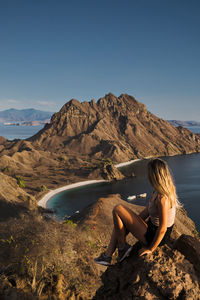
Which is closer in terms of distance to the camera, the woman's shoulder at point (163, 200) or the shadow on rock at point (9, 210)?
the woman's shoulder at point (163, 200)

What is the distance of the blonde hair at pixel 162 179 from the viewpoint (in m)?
5.38

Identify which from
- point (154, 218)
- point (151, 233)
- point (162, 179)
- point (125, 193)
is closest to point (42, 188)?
point (125, 193)

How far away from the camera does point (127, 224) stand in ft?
19.8

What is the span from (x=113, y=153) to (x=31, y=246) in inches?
6278

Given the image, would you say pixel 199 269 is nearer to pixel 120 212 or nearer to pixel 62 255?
pixel 120 212

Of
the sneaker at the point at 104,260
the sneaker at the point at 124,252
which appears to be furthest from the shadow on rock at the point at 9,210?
the sneaker at the point at 124,252

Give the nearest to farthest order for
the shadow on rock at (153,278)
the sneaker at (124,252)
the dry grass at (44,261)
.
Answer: the shadow on rock at (153,278)
the sneaker at (124,252)
the dry grass at (44,261)

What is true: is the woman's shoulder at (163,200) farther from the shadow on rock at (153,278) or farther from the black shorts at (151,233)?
the shadow on rock at (153,278)

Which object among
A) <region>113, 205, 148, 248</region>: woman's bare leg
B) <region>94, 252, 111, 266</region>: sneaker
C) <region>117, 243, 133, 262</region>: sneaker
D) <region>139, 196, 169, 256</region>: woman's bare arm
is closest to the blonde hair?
<region>139, 196, 169, 256</region>: woman's bare arm

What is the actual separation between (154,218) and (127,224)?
2.36 feet

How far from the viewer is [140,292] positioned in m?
5.15

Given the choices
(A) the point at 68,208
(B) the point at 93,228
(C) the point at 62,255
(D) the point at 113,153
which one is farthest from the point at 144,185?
(C) the point at 62,255

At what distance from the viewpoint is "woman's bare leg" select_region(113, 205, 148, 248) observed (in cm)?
589

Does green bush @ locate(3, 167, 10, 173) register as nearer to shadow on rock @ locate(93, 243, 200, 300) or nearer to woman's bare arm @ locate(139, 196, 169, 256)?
shadow on rock @ locate(93, 243, 200, 300)
